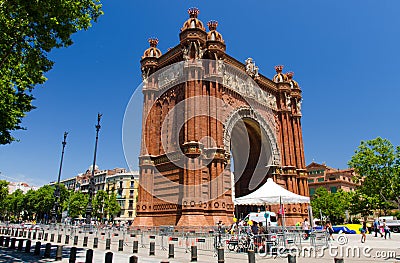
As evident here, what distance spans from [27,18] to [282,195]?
1471 cm

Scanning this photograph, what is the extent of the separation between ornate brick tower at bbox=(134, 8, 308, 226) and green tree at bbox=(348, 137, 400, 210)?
822 centimetres

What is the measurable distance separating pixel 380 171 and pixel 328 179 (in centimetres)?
3939

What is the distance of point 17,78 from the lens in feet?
61.0

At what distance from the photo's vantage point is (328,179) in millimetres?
77875

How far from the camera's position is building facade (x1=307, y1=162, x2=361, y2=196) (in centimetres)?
7581

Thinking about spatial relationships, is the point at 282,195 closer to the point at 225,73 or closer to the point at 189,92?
the point at 189,92

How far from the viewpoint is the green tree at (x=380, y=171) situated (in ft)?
129

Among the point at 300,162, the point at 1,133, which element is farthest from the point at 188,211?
the point at 300,162

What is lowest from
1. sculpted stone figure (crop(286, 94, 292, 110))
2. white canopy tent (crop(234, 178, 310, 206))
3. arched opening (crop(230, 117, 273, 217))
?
white canopy tent (crop(234, 178, 310, 206))

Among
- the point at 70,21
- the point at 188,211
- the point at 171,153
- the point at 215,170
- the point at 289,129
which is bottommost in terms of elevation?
the point at 188,211

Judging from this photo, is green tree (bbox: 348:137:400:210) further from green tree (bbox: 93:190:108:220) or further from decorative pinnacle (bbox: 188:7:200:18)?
green tree (bbox: 93:190:108:220)

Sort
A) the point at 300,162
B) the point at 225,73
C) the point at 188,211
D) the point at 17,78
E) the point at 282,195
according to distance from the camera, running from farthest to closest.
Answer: the point at 300,162, the point at 225,73, the point at 188,211, the point at 17,78, the point at 282,195

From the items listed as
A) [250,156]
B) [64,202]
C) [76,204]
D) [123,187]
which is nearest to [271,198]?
[250,156]

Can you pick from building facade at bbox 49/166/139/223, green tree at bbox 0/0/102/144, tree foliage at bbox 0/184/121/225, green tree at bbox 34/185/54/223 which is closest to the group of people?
green tree at bbox 0/0/102/144
